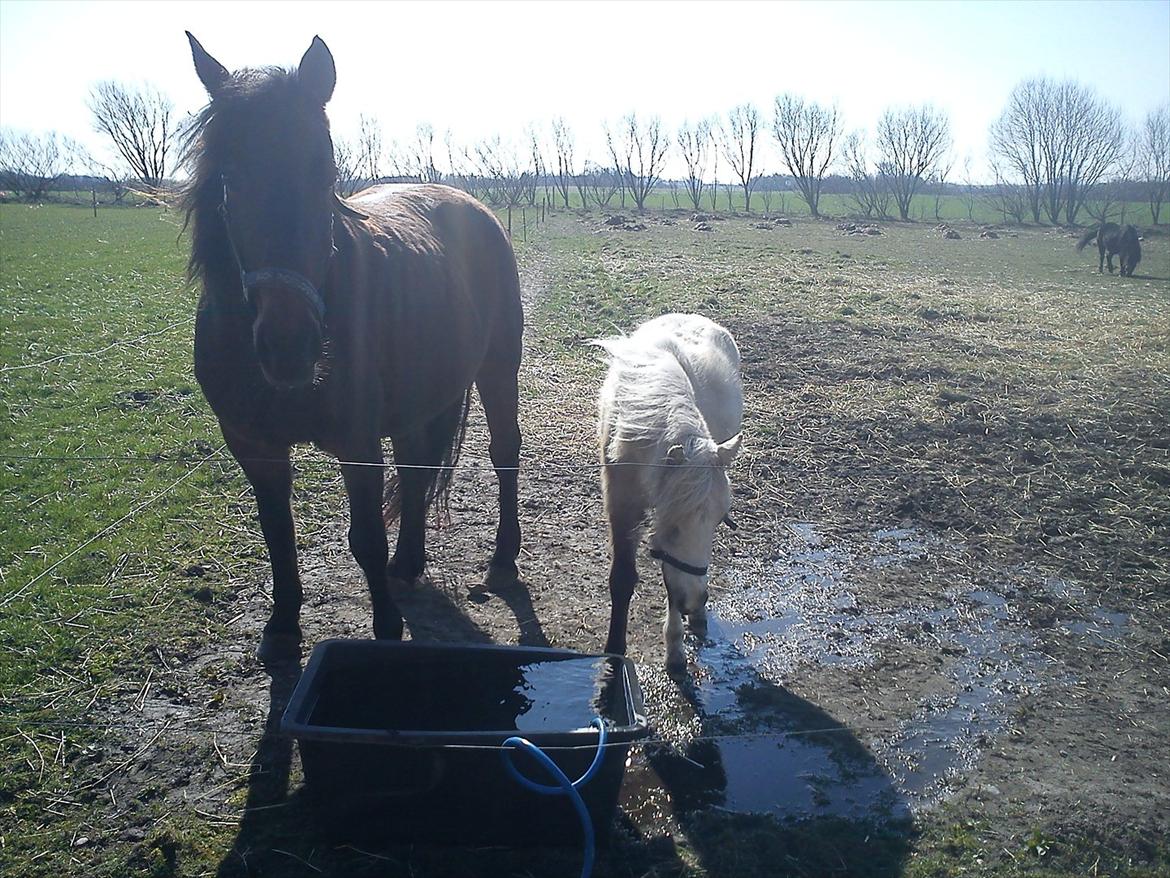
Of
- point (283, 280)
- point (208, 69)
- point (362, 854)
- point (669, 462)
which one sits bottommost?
point (362, 854)

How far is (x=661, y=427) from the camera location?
3354 millimetres

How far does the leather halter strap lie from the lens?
3105 millimetres

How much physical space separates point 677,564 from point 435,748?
1.25 m

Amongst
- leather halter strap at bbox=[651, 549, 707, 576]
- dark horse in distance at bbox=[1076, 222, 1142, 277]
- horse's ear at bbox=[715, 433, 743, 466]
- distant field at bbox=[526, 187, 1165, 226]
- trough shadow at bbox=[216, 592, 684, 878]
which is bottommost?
trough shadow at bbox=[216, 592, 684, 878]

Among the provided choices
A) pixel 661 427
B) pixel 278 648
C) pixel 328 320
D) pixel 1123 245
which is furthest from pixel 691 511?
pixel 1123 245

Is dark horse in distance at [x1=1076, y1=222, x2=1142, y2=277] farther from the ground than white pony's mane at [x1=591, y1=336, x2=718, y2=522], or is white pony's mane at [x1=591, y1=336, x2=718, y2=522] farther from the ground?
dark horse in distance at [x1=1076, y1=222, x2=1142, y2=277]

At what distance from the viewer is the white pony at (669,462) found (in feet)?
10.1

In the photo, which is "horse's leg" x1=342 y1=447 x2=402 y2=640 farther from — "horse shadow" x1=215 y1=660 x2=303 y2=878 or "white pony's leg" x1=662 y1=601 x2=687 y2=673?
"white pony's leg" x1=662 y1=601 x2=687 y2=673

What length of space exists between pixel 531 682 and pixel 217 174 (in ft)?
7.15

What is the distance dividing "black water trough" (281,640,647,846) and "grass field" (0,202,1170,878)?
130 millimetres

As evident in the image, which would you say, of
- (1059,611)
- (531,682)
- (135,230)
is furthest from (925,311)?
(135,230)

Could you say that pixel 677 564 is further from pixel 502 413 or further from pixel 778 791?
pixel 502 413

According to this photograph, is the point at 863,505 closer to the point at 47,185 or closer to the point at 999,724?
the point at 999,724

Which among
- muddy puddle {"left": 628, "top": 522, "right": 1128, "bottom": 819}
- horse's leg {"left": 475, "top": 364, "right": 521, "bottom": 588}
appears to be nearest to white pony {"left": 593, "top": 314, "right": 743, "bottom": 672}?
muddy puddle {"left": 628, "top": 522, "right": 1128, "bottom": 819}
